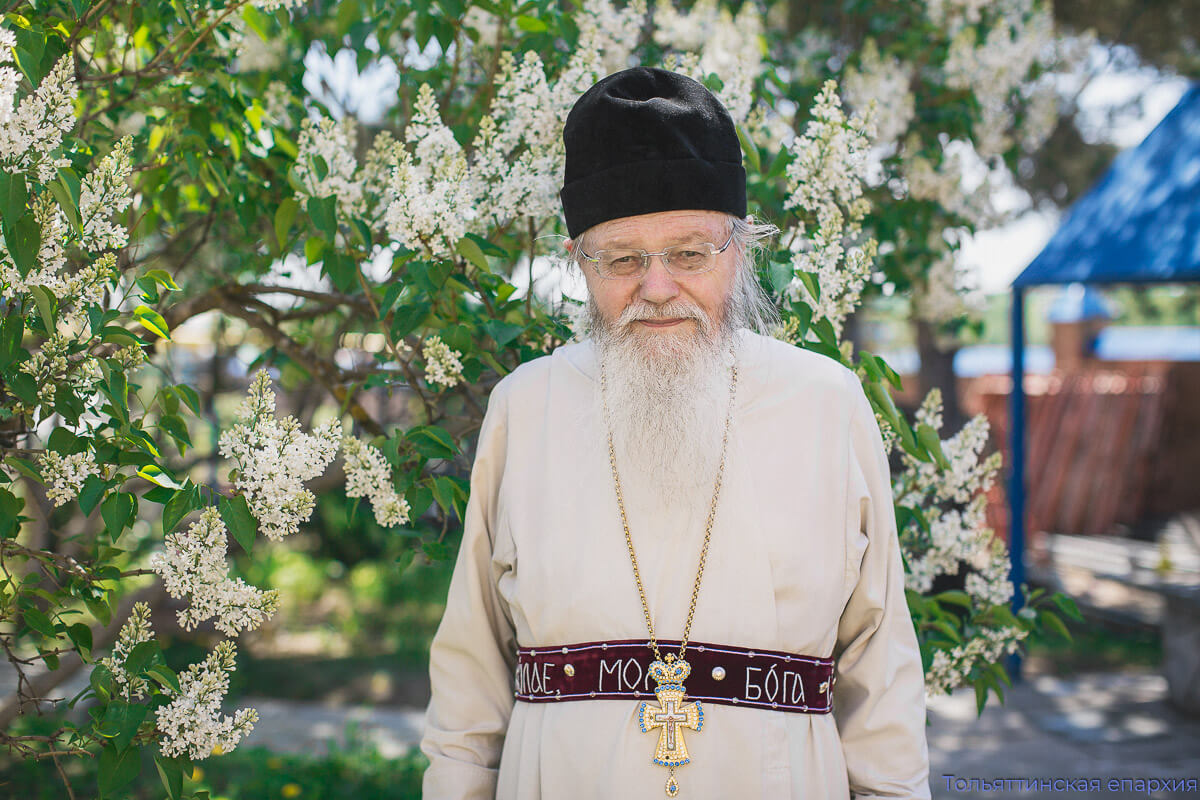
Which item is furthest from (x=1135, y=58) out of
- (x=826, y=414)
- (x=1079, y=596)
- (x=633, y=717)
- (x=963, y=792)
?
(x=633, y=717)

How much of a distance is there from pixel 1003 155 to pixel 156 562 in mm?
3678

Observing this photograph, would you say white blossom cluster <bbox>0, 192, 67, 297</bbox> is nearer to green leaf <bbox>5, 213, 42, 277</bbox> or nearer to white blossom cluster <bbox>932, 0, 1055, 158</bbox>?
green leaf <bbox>5, 213, 42, 277</bbox>

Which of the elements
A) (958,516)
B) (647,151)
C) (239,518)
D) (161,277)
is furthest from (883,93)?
(239,518)

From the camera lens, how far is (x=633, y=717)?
192 centimetres

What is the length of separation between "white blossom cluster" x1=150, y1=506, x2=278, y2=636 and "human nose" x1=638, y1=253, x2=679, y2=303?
95cm

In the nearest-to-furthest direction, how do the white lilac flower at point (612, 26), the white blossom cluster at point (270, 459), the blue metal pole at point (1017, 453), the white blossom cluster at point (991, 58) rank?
the white blossom cluster at point (270, 459) < the white lilac flower at point (612, 26) < the white blossom cluster at point (991, 58) < the blue metal pole at point (1017, 453)

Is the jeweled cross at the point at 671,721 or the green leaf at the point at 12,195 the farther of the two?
the jeweled cross at the point at 671,721

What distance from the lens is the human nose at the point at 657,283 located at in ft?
6.66

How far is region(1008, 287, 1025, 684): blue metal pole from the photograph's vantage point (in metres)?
6.27

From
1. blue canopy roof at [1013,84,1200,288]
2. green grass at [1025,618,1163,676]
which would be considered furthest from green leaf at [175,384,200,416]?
green grass at [1025,618,1163,676]

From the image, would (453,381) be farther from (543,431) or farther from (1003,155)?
(1003,155)

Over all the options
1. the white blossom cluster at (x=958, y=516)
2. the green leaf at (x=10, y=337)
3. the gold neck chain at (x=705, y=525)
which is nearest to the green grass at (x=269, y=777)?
the white blossom cluster at (x=958, y=516)

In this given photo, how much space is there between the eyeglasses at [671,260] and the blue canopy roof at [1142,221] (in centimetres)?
438

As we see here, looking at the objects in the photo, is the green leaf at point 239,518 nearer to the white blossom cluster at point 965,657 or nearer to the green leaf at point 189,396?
the green leaf at point 189,396
